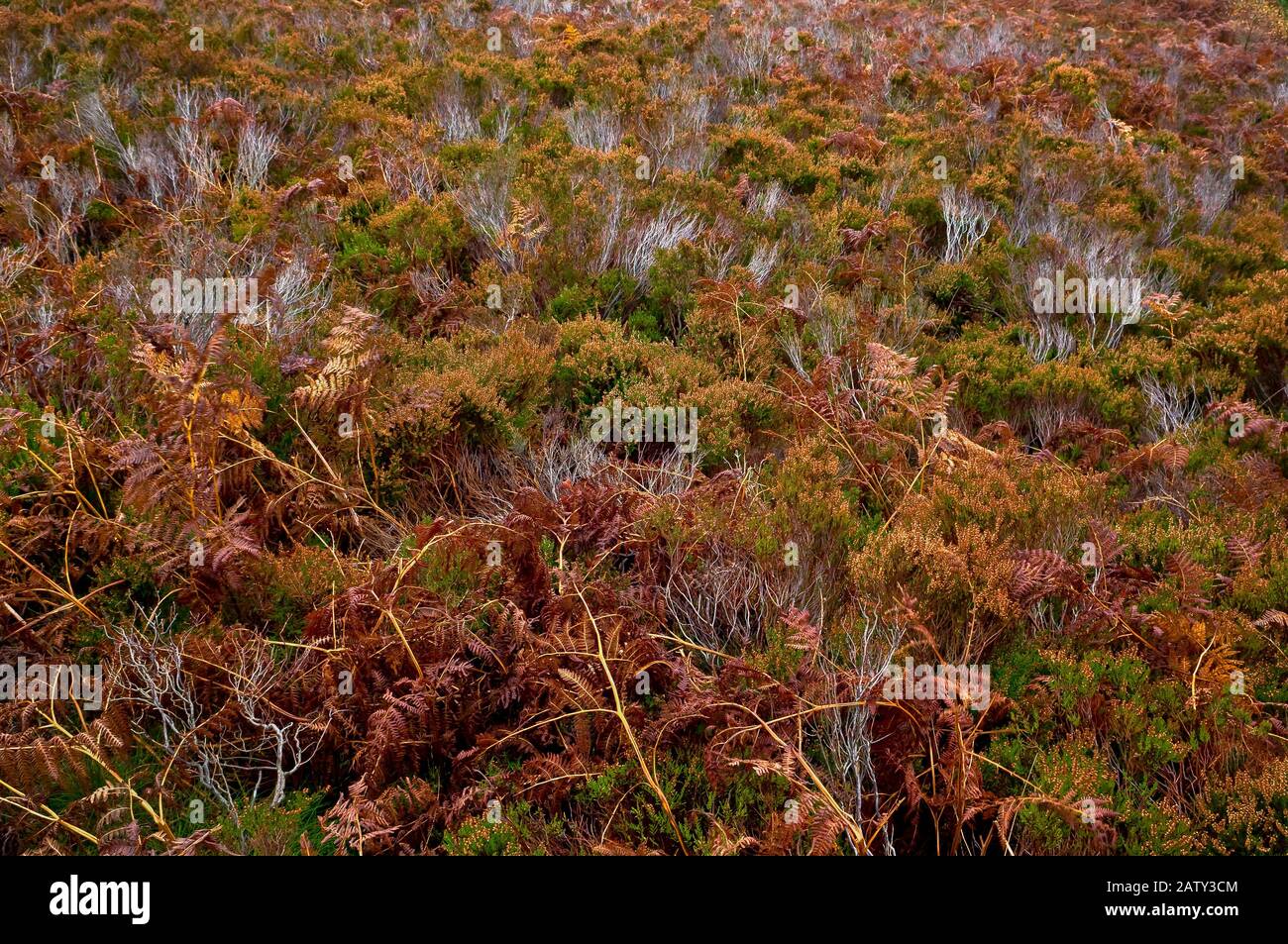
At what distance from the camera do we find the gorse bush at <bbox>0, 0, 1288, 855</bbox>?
2.62 metres

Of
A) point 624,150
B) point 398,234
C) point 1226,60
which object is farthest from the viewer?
point 1226,60

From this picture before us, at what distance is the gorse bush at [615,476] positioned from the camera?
2621 millimetres

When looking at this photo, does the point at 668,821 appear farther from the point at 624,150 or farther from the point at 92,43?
the point at 92,43

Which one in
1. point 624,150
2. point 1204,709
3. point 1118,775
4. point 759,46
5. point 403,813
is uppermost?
point 759,46

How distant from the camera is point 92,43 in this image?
8.08 metres

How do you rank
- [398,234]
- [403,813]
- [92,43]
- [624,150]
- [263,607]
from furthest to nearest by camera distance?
[92,43] → [624,150] → [398,234] → [263,607] → [403,813]

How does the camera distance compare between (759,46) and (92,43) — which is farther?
(759,46)

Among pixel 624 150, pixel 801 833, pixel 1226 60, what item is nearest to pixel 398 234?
pixel 624 150

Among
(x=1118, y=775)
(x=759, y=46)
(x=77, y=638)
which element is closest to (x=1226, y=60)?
(x=759, y=46)

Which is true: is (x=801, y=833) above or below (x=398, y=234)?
below

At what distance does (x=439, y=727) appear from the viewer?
110 inches

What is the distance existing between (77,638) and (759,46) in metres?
9.46

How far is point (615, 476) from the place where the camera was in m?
4.08

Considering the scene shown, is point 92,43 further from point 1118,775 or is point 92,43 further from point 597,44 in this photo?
point 1118,775
